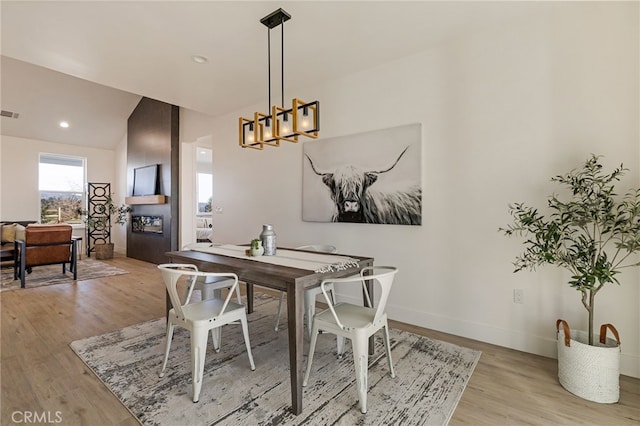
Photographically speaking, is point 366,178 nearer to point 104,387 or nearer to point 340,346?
point 340,346

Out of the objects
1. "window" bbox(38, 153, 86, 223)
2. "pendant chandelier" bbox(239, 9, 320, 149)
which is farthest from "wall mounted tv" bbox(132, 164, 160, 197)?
"pendant chandelier" bbox(239, 9, 320, 149)

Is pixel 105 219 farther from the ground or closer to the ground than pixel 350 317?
farther from the ground

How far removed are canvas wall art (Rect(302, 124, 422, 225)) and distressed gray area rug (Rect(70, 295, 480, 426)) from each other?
4.11 ft

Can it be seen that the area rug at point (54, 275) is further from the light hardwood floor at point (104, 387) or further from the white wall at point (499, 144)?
the white wall at point (499, 144)

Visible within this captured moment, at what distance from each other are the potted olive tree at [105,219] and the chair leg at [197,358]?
6.44 metres

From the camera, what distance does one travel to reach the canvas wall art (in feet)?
10.0

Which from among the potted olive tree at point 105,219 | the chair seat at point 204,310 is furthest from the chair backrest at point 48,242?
the chair seat at point 204,310

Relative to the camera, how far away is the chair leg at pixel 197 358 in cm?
181

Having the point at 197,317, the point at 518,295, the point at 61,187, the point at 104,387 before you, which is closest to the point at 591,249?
the point at 518,295

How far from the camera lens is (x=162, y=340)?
8.72 ft

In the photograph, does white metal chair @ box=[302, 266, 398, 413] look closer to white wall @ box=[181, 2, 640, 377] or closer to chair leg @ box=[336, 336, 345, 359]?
chair leg @ box=[336, 336, 345, 359]

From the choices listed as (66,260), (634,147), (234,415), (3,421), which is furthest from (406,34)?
(66,260)

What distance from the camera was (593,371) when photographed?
186 cm

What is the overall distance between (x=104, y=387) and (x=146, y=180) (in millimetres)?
5468
